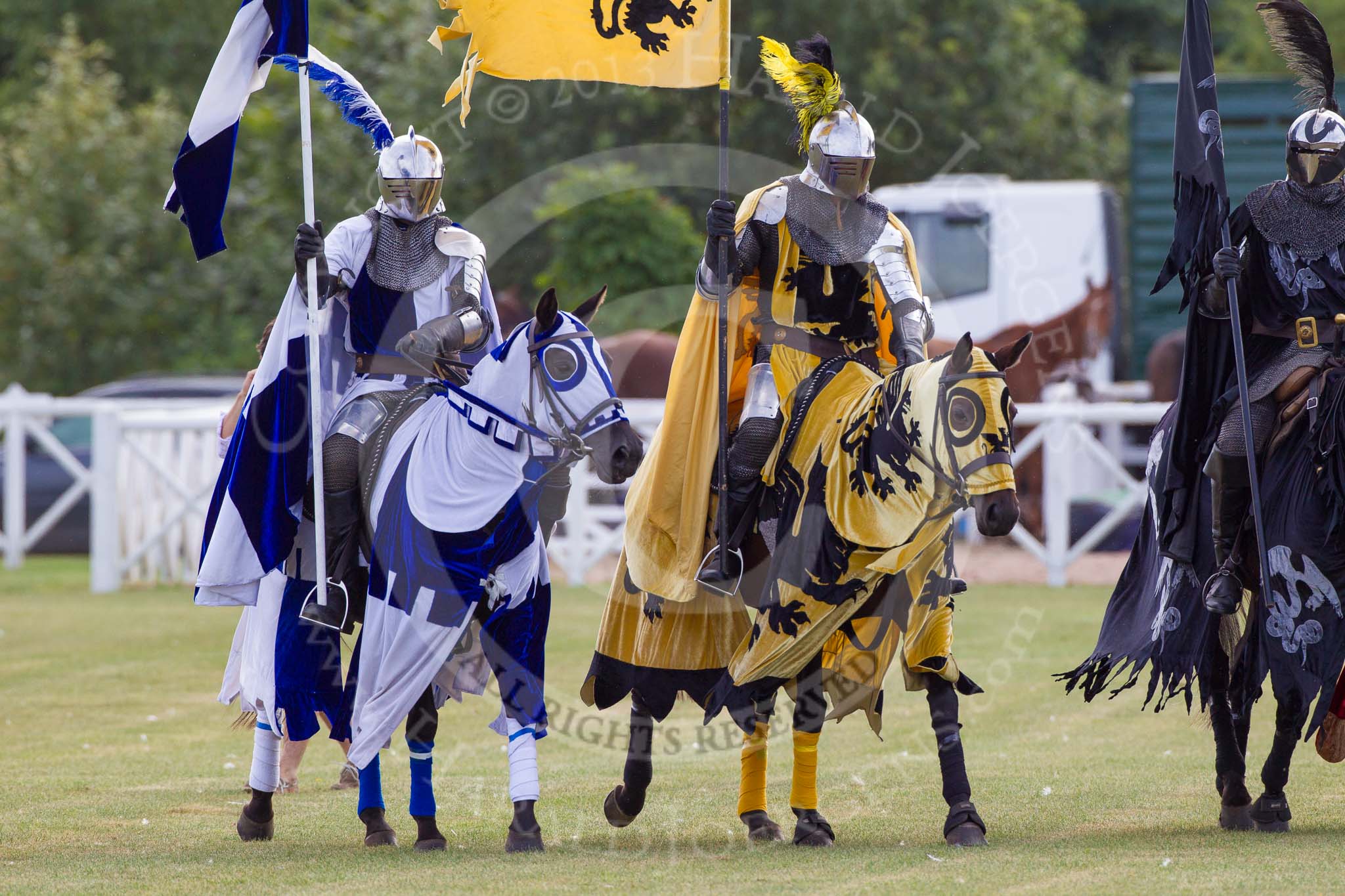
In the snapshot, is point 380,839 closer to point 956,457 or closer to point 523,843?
point 523,843

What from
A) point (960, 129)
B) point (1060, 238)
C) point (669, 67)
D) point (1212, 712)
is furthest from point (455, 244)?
point (960, 129)

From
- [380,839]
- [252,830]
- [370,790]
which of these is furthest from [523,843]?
[252,830]

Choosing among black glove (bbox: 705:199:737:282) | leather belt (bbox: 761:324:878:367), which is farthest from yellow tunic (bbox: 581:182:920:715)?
black glove (bbox: 705:199:737:282)

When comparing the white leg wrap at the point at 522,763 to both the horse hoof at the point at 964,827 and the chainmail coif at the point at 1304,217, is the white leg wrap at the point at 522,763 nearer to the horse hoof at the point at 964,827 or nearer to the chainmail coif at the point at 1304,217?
the horse hoof at the point at 964,827

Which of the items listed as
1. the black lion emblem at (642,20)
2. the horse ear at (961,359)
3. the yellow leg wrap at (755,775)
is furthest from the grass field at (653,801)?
the black lion emblem at (642,20)

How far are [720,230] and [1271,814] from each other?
3050mm

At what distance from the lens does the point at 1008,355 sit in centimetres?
592

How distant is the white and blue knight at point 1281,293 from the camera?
6.75 meters

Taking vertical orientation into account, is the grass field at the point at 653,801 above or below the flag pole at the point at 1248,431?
below

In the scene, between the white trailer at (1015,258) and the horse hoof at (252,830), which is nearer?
the horse hoof at (252,830)

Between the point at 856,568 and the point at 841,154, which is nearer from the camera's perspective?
the point at 856,568

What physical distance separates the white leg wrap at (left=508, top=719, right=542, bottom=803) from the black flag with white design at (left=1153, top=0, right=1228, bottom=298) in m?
3.03

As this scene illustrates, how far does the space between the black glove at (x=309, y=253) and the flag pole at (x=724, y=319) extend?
1.50 metres

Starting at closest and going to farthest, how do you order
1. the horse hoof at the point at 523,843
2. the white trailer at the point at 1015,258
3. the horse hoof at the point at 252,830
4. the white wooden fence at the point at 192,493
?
the horse hoof at the point at 523,843
the horse hoof at the point at 252,830
the white wooden fence at the point at 192,493
the white trailer at the point at 1015,258
